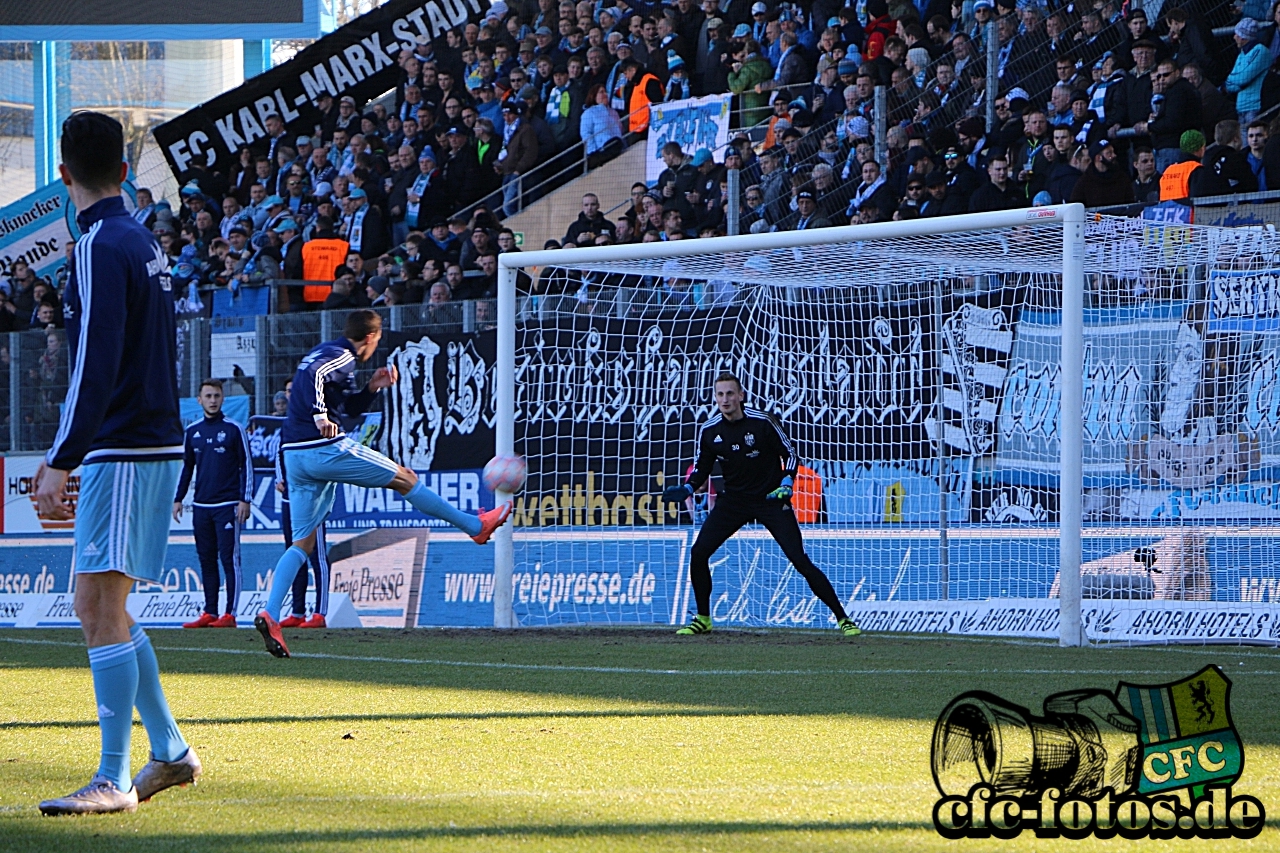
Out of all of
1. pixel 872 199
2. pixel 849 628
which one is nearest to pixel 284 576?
pixel 849 628

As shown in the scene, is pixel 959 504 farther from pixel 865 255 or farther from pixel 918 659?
pixel 918 659

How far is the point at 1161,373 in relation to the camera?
12.0m

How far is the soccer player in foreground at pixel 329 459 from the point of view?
9.78 m

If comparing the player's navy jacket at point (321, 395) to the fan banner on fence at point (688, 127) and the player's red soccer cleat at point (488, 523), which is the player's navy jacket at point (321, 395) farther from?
the fan banner on fence at point (688, 127)

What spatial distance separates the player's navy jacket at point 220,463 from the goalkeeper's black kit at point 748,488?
14.6 feet

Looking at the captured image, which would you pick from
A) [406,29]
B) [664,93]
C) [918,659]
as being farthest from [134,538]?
[406,29]

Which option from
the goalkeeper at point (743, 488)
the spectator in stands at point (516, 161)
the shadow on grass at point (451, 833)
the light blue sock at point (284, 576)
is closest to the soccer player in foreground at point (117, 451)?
the shadow on grass at point (451, 833)

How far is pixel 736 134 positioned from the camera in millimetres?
18422

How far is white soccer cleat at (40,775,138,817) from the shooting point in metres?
4.35

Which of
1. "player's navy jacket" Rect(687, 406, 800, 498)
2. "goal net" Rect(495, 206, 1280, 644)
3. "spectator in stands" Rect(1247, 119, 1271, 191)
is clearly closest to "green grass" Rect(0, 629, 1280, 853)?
"goal net" Rect(495, 206, 1280, 644)

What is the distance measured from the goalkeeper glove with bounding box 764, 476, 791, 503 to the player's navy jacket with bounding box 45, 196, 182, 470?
24.5ft

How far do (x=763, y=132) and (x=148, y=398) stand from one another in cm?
1470

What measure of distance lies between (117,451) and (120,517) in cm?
18

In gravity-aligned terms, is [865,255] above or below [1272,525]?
above
